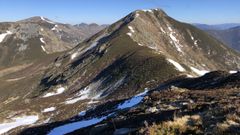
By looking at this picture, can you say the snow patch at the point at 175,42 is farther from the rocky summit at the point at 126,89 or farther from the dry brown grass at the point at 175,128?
the dry brown grass at the point at 175,128

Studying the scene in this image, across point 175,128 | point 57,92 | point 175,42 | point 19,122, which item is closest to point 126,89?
point 19,122

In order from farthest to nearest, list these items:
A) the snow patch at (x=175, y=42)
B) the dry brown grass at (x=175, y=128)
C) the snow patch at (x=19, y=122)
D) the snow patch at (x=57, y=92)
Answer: the snow patch at (x=175, y=42), the snow patch at (x=57, y=92), the snow patch at (x=19, y=122), the dry brown grass at (x=175, y=128)

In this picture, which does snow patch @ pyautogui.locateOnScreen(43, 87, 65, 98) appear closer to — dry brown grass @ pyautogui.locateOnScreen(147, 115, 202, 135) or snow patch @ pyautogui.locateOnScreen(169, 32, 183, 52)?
snow patch @ pyautogui.locateOnScreen(169, 32, 183, 52)

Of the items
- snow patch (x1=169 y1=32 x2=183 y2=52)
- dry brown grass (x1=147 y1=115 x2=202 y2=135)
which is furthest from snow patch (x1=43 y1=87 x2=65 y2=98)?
dry brown grass (x1=147 y1=115 x2=202 y2=135)

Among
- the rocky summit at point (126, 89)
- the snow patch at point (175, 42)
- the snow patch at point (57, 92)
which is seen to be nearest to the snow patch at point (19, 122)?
the rocky summit at point (126, 89)

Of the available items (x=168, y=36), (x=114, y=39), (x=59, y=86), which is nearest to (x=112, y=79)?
(x=59, y=86)

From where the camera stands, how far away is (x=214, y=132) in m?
12.1

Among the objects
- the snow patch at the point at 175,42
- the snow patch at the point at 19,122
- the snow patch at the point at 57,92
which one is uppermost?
the snow patch at the point at 175,42

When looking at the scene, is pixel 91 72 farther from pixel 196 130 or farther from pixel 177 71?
pixel 196 130

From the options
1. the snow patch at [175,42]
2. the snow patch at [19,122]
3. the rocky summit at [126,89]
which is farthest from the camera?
the snow patch at [175,42]

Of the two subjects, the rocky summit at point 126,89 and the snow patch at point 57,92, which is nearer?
the rocky summit at point 126,89

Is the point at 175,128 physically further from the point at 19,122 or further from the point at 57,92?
the point at 57,92

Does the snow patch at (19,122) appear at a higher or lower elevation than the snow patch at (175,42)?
lower

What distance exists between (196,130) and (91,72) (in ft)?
382
